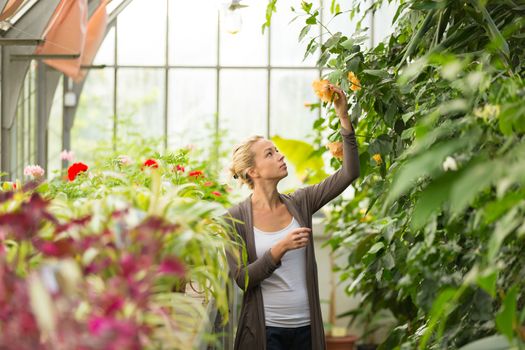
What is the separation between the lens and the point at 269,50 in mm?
8633

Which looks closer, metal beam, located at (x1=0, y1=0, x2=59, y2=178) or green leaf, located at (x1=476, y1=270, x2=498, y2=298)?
green leaf, located at (x1=476, y1=270, x2=498, y2=298)

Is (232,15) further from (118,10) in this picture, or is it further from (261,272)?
(118,10)

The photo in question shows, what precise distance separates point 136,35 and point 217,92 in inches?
36.9

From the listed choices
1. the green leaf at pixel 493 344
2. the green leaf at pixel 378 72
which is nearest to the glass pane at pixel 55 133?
the green leaf at pixel 378 72

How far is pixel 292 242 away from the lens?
2896 millimetres

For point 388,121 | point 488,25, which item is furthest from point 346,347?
point 488,25

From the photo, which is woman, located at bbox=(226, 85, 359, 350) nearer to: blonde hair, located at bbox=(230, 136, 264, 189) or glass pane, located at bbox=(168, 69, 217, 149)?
blonde hair, located at bbox=(230, 136, 264, 189)

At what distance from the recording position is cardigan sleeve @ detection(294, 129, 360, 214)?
10.1ft

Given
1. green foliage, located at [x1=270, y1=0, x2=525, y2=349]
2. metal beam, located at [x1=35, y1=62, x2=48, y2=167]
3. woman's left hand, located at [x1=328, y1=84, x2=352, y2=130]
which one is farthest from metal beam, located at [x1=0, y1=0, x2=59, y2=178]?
woman's left hand, located at [x1=328, y1=84, x2=352, y2=130]

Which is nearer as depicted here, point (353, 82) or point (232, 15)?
point (353, 82)

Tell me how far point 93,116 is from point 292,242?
5.95 m

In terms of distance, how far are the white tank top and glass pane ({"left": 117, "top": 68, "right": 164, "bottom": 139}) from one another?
5525 mm

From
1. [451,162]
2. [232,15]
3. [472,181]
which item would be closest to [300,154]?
[232,15]

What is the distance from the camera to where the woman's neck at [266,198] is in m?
3.28
